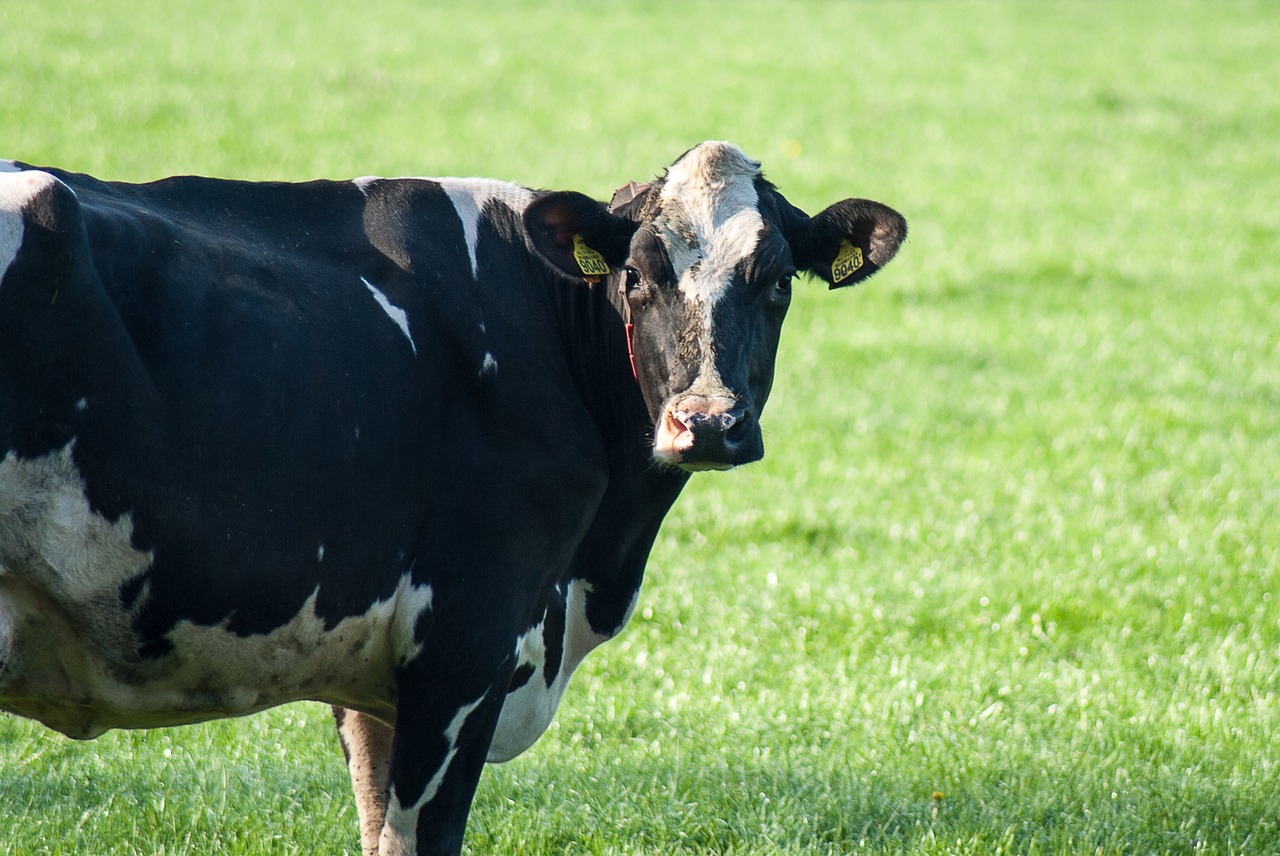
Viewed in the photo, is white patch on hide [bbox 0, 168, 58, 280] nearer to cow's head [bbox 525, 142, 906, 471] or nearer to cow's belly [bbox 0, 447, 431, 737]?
cow's belly [bbox 0, 447, 431, 737]

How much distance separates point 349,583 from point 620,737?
7.11 ft

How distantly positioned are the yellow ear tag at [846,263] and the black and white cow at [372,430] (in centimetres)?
1

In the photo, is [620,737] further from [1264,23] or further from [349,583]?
[1264,23]

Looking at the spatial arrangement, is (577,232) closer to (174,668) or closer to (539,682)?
(539,682)

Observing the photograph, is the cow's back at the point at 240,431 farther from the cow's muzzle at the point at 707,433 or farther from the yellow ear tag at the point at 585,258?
the cow's muzzle at the point at 707,433

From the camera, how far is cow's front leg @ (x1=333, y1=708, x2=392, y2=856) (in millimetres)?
4320

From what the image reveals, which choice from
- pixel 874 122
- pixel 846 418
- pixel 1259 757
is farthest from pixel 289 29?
pixel 1259 757

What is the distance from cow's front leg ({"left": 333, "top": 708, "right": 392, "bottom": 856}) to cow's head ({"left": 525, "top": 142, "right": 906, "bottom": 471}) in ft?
4.41

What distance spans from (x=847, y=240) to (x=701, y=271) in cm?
71

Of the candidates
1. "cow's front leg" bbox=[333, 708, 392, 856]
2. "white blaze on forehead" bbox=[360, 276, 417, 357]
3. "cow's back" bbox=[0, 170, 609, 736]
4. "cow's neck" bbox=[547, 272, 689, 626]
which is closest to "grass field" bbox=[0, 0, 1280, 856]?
"cow's front leg" bbox=[333, 708, 392, 856]

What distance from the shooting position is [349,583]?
3.60 meters

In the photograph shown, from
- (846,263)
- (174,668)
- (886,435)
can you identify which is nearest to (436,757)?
(174,668)

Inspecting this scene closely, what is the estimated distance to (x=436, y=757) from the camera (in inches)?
151

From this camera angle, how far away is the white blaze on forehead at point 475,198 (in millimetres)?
4156
